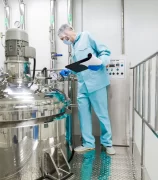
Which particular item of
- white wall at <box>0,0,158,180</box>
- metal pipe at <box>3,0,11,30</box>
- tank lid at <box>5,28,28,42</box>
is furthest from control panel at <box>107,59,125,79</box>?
metal pipe at <box>3,0,11,30</box>

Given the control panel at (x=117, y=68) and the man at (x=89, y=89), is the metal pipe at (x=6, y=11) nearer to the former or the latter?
the man at (x=89, y=89)

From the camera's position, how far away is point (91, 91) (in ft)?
5.95

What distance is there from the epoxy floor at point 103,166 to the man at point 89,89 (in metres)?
0.09

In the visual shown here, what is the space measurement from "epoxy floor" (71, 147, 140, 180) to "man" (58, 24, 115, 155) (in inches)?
3.5

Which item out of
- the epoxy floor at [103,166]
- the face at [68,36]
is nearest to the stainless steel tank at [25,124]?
the epoxy floor at [103,166]

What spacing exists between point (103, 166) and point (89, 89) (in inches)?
27.6

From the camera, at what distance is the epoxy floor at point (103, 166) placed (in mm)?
1409

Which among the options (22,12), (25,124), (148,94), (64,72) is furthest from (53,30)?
(148,94)

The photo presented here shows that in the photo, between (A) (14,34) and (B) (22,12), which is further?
(B) (22,12)

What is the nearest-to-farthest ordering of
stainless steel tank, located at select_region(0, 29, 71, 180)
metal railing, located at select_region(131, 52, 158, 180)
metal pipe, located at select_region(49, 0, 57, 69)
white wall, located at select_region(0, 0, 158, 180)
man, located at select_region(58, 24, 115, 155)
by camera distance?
metal railing, located at select_region(131, 52, 158, 180), stainless steel tank, located at select_region(0, 29, 71, 180), man, located at select_region(58, 24, 115, 155), white wall, located at select_region(0, 0, 158, 180), metal pipe, located at select_region(49, 0, 57, 69)

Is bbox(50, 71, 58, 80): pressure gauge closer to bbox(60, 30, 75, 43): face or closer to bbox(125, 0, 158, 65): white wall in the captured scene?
bbox(60, 30, 75, 43): face

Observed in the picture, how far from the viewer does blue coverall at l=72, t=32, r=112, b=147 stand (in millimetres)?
1827

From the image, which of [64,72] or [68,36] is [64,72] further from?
[68,36]

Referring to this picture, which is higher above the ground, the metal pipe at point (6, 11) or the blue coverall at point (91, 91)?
the metal pipe at point (6, 11)
